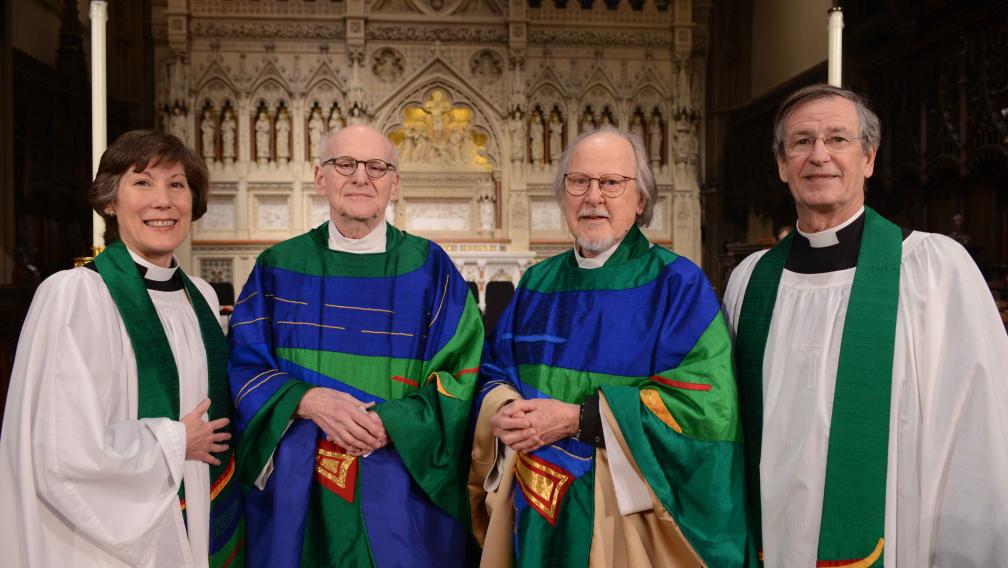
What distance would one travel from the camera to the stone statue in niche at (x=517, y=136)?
9.80 m

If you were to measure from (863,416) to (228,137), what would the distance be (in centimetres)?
937

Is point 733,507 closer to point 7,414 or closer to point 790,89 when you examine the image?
point 7,414

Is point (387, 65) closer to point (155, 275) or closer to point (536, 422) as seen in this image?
point (155, 275)

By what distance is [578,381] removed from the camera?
6.93 ft

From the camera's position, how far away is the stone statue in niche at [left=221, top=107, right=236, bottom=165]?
9.68m

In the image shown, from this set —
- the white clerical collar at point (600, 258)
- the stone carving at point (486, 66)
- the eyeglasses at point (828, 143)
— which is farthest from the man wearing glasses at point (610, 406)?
the stone carving at point (486, 66)

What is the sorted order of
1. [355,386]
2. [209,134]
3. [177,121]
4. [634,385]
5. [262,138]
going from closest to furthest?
[634,385] < [355,386] < [177,121] < [209,134] < [262,138]

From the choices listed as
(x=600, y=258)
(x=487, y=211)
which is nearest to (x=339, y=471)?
(x=600, y=258)

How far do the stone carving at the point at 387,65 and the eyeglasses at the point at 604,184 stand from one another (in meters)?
8.23

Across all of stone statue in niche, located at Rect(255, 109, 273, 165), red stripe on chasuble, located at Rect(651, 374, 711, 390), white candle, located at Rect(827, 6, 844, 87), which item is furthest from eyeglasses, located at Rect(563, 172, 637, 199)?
stone statue in niche, located at Rect(255, 109, 273, 165)

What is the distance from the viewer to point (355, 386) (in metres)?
2.31

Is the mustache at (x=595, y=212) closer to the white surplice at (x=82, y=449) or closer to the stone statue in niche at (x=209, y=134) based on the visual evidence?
the white surplice at (x=82, y=449)

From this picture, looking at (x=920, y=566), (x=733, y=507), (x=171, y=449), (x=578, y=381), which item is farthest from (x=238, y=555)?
(x=920, y=566)

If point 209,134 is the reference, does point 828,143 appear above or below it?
below
